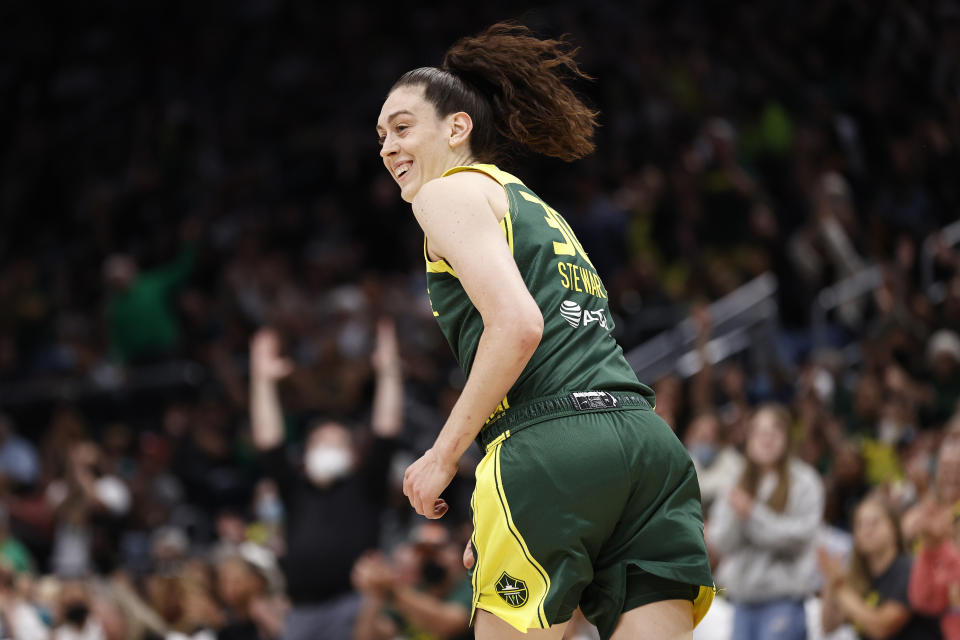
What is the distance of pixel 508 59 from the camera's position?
2832 mm

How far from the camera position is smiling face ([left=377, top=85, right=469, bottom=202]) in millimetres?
2773

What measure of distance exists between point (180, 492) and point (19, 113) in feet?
21.0

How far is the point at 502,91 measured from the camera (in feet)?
9.39

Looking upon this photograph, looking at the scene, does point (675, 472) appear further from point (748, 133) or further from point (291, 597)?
point (748, 133)

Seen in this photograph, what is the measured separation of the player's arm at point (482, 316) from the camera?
2404 millimetres

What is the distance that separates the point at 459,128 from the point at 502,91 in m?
0.16

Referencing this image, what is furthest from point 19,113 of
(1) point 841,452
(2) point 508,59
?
(2) point 508,59

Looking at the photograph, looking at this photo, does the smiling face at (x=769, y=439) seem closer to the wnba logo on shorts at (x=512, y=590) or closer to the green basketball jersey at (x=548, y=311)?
the green basketball jersey at (x=548, y=311)

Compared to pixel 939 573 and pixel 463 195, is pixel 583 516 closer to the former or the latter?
pixel 463 195

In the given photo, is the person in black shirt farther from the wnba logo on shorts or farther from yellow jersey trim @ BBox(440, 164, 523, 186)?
yellow jersey trim @ BBox(440, 164, 523, 186)

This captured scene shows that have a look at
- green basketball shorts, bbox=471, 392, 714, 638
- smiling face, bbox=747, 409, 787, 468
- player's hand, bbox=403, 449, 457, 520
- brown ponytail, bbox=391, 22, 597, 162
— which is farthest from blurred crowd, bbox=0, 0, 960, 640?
player's hand, bbox=403, 449, 457, 520

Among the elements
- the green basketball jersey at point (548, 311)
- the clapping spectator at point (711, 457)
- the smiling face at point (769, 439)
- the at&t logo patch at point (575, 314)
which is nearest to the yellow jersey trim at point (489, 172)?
the green basketball jersey at point (548, 311)

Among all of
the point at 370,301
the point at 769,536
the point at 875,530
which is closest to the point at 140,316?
the point at 370,301

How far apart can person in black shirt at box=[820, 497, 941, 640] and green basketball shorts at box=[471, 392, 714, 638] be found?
3006mm
